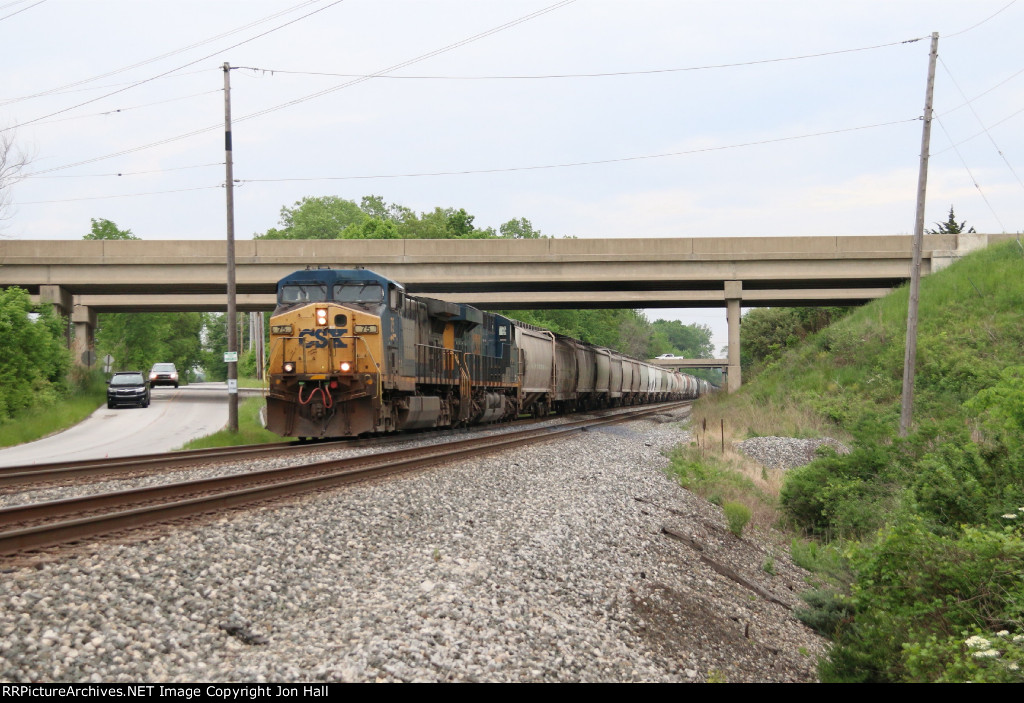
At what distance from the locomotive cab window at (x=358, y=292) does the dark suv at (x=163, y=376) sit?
41.7 meters

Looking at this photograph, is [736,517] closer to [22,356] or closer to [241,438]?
[241,438]

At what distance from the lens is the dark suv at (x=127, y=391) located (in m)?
35.9

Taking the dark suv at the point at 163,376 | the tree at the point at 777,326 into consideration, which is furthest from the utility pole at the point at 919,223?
the dark suv at the point at 163,376

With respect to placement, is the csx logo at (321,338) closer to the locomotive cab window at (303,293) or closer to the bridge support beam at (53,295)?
the locomotive cab window at (303,293)

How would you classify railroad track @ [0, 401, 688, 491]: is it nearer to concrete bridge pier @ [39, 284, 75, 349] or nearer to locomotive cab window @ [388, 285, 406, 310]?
A: locomotive cab window @ [388, 285, 406, 310]

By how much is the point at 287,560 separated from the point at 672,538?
5.40 metres

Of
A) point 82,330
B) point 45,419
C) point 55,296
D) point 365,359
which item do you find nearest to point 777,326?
point 82,330

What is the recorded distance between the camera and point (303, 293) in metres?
19.2

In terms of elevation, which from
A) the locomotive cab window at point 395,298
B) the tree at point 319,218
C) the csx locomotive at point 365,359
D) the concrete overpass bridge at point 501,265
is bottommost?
the csx locomotive at point 365,359

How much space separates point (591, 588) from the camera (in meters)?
7.94

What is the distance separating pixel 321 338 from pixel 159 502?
28.2 ft

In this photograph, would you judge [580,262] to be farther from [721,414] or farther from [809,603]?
[809,603]

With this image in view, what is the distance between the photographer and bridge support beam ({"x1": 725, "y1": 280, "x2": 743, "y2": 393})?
41656mm

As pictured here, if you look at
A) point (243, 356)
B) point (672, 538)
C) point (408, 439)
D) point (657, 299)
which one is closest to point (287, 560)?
point (672, 538)
